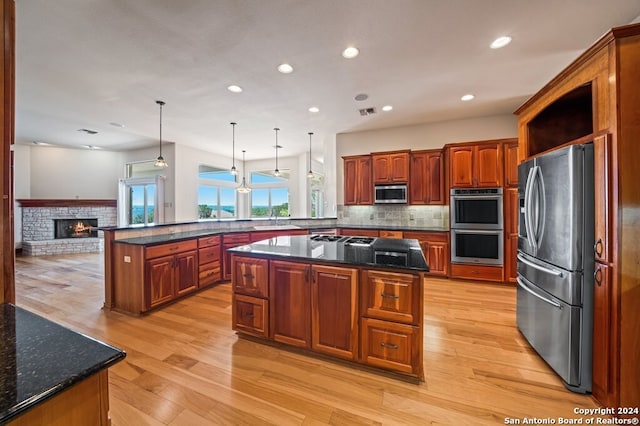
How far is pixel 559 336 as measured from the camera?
1.88m

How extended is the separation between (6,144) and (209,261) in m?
3.19

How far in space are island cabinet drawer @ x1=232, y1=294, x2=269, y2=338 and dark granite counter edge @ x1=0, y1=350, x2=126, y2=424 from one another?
168 centimetres

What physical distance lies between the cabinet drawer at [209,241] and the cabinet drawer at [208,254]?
0.06m

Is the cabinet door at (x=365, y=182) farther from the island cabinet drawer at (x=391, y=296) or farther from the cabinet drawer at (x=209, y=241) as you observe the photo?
the island cabinet drawer at (x=391, y=296)

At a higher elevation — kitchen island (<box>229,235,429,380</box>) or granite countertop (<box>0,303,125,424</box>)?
granite countertop (<box>0,303,125,424</box>)

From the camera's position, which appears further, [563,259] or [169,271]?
[169,271]

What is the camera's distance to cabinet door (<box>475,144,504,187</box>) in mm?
4090

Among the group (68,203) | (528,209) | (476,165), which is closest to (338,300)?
(528,209)

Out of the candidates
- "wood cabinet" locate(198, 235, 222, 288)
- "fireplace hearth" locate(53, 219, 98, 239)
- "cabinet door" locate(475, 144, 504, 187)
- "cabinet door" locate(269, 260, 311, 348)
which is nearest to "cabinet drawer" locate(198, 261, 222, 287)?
"wood cabinet" locate(198, 235, 222, 288)

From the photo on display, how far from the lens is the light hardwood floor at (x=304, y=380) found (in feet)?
5.27

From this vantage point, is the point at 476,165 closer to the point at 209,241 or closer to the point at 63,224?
the point at 209,241

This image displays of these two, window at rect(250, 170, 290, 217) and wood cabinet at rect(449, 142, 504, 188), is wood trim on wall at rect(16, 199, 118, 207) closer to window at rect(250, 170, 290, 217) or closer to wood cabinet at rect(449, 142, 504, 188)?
window at rect(250, 170, 290, 217)

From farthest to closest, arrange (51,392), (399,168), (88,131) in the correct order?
(88,131), (399,168), (51,392)

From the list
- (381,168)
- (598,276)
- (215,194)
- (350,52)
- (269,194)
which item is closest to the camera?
(598,276)
